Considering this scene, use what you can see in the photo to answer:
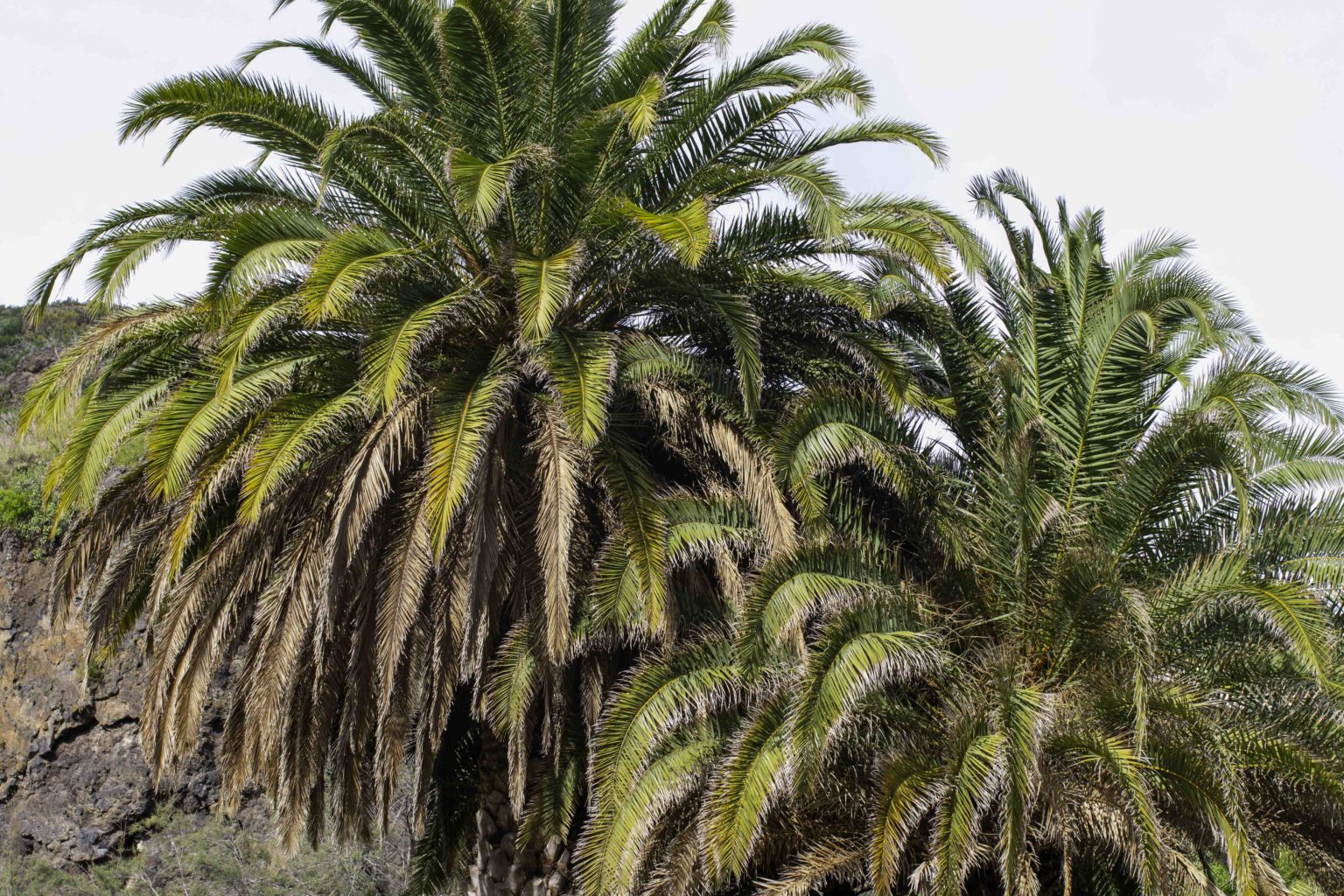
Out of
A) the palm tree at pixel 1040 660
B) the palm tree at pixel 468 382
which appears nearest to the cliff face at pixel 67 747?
the palm tree at pixel 468 382

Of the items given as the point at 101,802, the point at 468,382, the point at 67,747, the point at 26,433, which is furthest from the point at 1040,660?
the point at 67,747

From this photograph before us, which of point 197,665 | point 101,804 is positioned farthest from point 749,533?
point 101,804

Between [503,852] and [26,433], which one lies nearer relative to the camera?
[503,852]

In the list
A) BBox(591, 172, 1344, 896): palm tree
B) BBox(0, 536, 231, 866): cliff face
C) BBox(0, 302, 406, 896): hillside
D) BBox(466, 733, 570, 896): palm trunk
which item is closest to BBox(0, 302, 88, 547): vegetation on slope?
BBox(0, 302, 406, 896): hillside

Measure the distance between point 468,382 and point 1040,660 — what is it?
16.1 feet

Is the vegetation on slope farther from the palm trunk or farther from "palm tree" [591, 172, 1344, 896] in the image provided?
"palm tree" [591, 172, 1344, 896]

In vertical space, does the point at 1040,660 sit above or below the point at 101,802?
above

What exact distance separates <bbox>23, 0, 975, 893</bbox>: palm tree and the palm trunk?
1.9 inches

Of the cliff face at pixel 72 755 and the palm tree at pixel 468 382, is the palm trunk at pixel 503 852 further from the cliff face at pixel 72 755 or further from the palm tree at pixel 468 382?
the cliff face at pixel 72 755

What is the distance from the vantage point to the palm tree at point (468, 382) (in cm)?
1041

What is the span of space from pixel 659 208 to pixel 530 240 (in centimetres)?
118

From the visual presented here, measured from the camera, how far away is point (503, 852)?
488 inches

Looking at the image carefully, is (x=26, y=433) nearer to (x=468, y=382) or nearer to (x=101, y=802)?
(x=468, y=382)

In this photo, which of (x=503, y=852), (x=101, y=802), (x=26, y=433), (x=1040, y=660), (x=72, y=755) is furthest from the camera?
(x=72, y=755)
